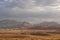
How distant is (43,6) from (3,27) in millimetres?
1025

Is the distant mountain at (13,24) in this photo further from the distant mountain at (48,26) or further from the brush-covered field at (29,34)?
the distant mountain at (48,26)

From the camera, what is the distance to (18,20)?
4.53 meters

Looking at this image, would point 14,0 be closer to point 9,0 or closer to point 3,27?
point 9,0

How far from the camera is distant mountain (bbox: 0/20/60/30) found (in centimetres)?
446

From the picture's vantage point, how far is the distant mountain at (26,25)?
14.6 ft

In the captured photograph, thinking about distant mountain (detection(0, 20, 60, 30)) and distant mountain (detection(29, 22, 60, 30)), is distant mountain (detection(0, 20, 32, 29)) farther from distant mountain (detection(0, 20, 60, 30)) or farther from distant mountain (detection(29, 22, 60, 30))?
distant mountain (detection(29, 22, 60, 30))

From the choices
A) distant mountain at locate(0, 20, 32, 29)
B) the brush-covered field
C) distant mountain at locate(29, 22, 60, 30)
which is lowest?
the brush-covered field

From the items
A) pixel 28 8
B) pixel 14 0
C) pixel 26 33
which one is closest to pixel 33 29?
pixel 26 33

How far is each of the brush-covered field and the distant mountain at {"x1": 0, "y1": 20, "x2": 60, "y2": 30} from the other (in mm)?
90

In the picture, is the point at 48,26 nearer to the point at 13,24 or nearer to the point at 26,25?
the point at 26,25

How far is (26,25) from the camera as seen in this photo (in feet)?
14.8

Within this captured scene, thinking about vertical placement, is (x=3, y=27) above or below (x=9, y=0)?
below

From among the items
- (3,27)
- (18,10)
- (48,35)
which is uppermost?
(18,10)

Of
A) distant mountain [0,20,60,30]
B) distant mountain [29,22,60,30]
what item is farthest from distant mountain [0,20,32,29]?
distant mountain [29,22,60,30]
